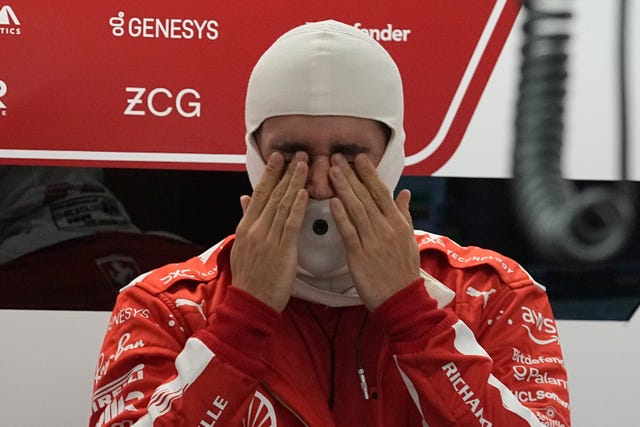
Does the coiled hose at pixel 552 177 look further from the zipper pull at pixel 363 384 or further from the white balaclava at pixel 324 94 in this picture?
Answer: the zipper pull at pixel 363 384

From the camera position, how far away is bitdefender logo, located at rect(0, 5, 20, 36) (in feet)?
5.35

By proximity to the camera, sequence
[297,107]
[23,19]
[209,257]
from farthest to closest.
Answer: [23,19] < [209,257] < [297,107]

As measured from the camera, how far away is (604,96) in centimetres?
169

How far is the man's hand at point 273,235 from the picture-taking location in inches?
41.9

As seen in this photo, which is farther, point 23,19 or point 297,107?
point 23,19

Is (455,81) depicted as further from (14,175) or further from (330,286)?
(14,175)

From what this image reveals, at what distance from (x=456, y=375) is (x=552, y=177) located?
0.80 meters

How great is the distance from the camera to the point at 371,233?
109 centimetres

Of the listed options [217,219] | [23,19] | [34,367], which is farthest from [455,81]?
[34,367]

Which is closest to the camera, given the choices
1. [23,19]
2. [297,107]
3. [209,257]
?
[297,107]

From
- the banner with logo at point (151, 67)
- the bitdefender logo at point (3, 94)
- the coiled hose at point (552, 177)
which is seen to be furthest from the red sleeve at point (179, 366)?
the coiled hose at point (552, 177)

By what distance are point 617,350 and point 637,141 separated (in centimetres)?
45

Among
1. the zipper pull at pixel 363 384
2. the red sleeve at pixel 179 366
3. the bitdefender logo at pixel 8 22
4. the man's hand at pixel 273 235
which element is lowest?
the zipper pull at pixel 363 384

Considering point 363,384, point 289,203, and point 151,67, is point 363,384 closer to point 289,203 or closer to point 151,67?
point 289,203
